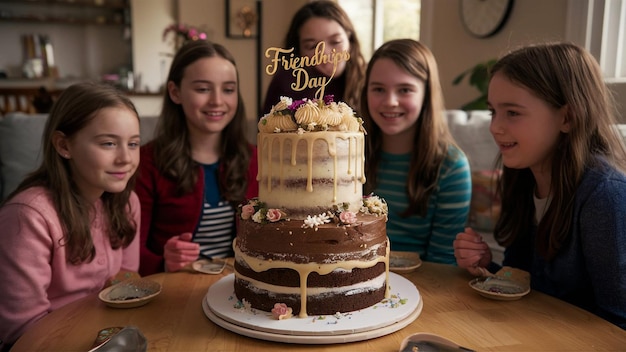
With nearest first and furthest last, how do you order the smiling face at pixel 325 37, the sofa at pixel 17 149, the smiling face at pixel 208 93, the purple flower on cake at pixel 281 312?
the purple flower on cake at pixel 281 312 → the smiling face at pixel 208 93 → the smiling face at pixel 325 37 → the sofa at pixel 17 149

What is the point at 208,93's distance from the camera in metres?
2.56

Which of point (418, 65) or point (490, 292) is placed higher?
point (418, 65)

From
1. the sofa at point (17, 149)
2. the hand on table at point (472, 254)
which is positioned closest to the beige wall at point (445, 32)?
the hand on table at point (472, 254)

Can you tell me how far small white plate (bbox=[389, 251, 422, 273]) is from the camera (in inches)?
76.4

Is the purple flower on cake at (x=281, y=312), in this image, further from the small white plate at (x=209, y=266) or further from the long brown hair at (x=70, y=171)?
the long brown hair at (x=70, y=171)

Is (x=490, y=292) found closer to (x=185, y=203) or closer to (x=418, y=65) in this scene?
(x=418, y=65)

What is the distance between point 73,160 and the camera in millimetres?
1968

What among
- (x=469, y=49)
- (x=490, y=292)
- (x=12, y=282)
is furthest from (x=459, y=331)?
(x=469, y=49)

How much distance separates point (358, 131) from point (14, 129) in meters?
2.71

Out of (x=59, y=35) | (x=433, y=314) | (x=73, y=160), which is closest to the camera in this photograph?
(x=433, y=314)

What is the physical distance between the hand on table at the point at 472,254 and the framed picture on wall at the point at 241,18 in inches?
307

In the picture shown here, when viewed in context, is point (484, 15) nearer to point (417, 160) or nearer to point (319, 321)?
point (417, 160)

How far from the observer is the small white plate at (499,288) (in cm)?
164

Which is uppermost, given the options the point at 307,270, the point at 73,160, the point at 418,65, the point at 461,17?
the point at 461,17
